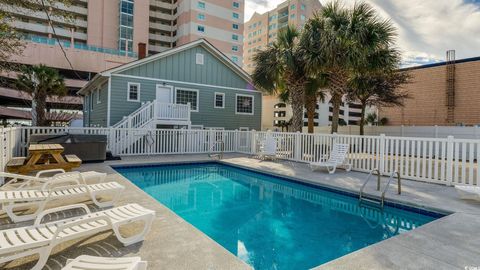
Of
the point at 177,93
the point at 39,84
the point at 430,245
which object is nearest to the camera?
the point at 430,245

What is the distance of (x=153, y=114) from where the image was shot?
14836mm

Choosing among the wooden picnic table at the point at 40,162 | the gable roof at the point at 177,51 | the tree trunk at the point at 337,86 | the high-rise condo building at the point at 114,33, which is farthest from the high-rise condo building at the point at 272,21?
the wooden picnic table at the point at 40,162

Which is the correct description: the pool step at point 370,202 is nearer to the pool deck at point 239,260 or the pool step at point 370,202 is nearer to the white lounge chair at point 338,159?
the pool deck at point 239,260

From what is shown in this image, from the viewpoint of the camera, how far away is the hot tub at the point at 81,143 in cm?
948

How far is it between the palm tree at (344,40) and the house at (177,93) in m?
7.97

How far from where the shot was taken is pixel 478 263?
9.56ft

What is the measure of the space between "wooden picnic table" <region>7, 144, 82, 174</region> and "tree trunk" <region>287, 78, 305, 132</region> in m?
10.5

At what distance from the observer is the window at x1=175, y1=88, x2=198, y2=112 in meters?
17.4

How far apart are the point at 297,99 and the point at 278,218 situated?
32.5ft

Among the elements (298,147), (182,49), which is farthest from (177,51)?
(298,147)

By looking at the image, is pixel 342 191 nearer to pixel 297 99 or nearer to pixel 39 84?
pixel 297 99

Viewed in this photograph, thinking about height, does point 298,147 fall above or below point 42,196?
above

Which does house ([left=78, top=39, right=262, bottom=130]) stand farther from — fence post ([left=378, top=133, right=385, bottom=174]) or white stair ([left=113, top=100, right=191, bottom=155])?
fence post ([left=378, top=133, right=385, bottom=174])

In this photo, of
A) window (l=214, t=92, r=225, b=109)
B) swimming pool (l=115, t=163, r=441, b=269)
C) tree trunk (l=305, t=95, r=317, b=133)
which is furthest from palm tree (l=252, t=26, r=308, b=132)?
swimming pool (l=115, t=163, r=441, b=269)
